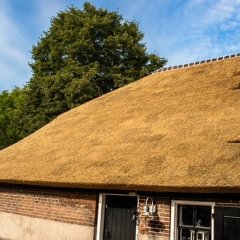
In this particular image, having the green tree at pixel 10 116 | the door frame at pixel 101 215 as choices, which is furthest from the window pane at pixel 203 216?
the green tree at pixel 10 116

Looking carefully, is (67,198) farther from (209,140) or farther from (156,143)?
(209,140)

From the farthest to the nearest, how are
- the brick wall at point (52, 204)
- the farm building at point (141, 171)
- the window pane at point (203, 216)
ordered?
the brick wall at point (52, 204), the window pane at point (203, 216), the farm building at point (141, 171)

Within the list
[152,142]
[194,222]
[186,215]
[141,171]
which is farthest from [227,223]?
[152,142]

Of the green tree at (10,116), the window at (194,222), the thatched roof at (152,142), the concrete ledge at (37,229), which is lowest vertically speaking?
the concrete ledge at (37,229)

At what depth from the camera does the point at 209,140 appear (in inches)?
376

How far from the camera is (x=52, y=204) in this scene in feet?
39.0

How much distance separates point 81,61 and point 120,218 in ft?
74.5

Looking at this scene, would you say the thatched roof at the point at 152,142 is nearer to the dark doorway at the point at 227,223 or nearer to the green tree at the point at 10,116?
the dark doorway at the point at 227,223

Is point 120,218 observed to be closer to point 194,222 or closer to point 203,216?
point 194,222

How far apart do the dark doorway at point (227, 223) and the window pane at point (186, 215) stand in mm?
1009

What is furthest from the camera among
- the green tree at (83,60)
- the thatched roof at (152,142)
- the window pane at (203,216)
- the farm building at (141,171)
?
the green tree at (83,60)

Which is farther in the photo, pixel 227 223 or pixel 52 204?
pixel 52 204

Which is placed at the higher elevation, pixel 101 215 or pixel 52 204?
pixel 52 204

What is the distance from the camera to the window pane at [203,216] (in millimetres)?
8711
